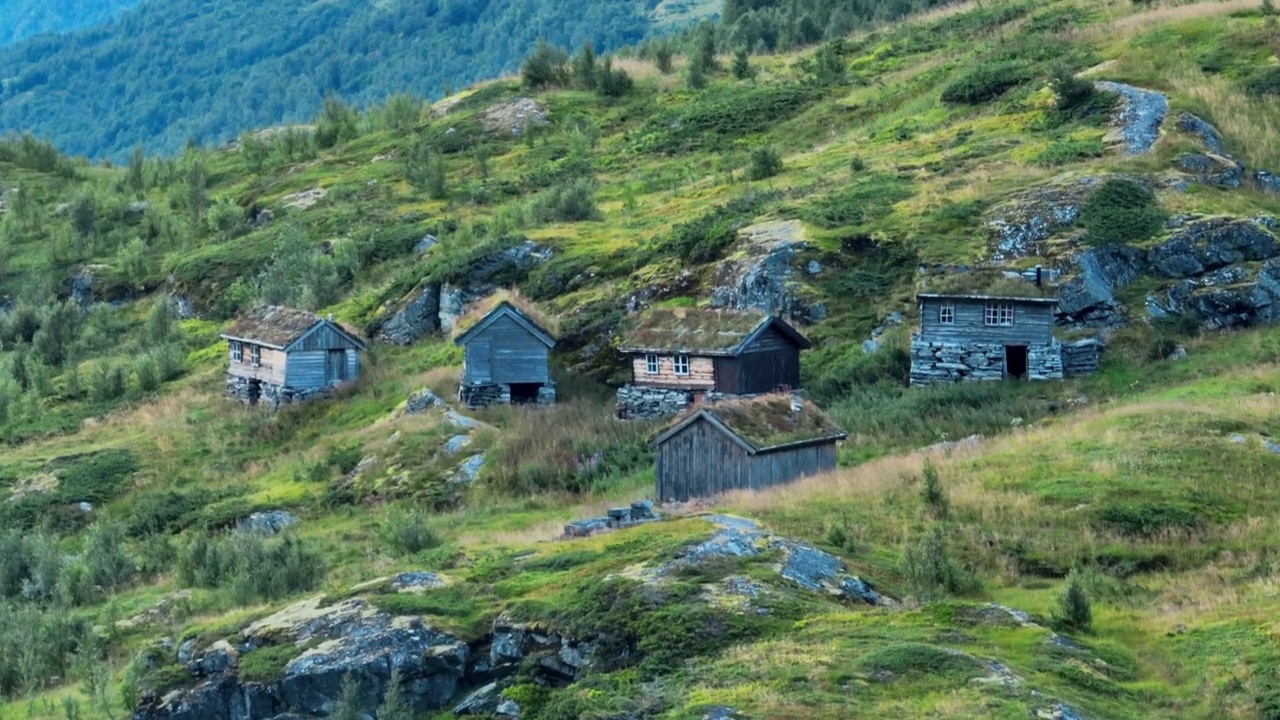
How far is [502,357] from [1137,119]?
23803mm

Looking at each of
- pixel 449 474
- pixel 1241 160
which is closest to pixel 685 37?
pixel 1241 160

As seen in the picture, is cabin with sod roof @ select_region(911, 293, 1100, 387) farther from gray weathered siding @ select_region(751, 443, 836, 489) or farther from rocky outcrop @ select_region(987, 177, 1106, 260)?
gray weathered siding @ select_region(751, 443, 836, 489)

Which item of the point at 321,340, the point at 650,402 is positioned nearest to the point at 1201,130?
the point at 650,402

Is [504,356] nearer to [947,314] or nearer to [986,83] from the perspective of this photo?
[947,314]

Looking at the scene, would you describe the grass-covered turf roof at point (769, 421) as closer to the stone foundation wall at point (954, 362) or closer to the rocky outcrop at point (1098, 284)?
the stone foundation wall at point (954, 362)

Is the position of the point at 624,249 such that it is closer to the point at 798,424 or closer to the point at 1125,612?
the point at 798,424

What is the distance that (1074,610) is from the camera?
31250 millimetres

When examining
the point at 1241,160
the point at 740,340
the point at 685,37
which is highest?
the point at 685,37

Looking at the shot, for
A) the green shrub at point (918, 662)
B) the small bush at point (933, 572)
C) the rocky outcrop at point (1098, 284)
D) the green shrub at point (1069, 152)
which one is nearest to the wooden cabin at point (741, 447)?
the small bush at point (933, 572)

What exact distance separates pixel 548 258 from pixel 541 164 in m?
19.8

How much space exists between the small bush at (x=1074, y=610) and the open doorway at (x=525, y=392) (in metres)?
31.1

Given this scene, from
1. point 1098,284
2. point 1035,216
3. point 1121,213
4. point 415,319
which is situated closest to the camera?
point 1098,284

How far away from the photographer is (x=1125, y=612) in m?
32.6

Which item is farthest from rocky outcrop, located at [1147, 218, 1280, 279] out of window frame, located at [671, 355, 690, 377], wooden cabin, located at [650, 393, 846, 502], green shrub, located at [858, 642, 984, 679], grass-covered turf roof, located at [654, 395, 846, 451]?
green shrub, located at [858, 642, 984, 679]
